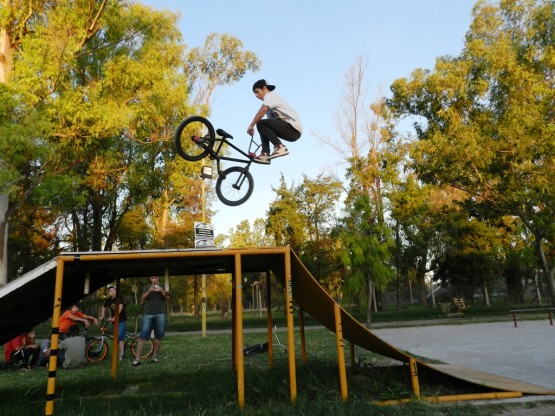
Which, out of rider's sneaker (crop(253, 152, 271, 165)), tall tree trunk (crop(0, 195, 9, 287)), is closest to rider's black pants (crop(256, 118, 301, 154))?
rider's sneaker (crop(253, 152, 271, 165))

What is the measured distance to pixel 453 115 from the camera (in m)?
22.1

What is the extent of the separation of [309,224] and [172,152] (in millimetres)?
13245

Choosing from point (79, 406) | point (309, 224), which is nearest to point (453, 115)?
point (309, 224)

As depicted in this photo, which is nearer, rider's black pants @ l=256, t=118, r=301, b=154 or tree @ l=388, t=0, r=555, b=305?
rider's black pants @ l=256, t=118, r=301, b=154

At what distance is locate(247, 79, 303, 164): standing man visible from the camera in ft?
22.3

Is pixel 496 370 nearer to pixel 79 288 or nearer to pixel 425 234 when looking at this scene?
pixel 79 288

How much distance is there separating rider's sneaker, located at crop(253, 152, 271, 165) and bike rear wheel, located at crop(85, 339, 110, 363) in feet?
18.9

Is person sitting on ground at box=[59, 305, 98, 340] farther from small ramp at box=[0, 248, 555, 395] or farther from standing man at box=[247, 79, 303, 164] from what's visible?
standing man at box=[247, 79, 303, 164]

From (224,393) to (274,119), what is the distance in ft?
13.6

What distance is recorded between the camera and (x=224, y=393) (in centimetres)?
518

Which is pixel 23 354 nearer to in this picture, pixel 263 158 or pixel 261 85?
pixel 263 158

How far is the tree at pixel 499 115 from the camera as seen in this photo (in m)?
20.0

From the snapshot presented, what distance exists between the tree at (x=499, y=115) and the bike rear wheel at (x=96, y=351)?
17.9 m

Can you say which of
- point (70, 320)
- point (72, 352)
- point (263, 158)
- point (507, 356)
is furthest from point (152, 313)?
point (507, 356)
